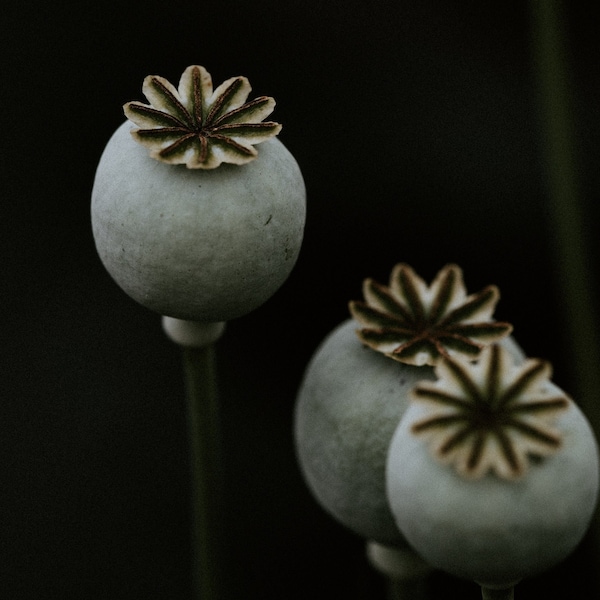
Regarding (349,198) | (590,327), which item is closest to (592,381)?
(590,327)

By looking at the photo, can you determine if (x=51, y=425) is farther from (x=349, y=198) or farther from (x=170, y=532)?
(x=349, y=198)

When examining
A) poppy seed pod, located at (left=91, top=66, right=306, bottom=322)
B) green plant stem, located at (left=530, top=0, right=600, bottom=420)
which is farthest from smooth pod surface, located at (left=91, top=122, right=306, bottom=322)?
green plant stem, located at (left=530, top=0, right=600, bottom=420)

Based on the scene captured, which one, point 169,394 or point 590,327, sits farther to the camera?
point 169,394

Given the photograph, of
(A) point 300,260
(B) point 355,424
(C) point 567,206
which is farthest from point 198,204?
(A) point 300,260

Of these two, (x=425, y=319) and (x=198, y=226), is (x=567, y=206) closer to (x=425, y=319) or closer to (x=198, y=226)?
(x=425, y=319)

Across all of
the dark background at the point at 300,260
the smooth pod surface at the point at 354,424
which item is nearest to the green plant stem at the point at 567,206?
the dark background at the point at 300,260

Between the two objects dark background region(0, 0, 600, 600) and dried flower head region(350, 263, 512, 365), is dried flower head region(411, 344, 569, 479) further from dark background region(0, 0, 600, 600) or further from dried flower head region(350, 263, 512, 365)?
dark background region(0, 0, 600, 600)
